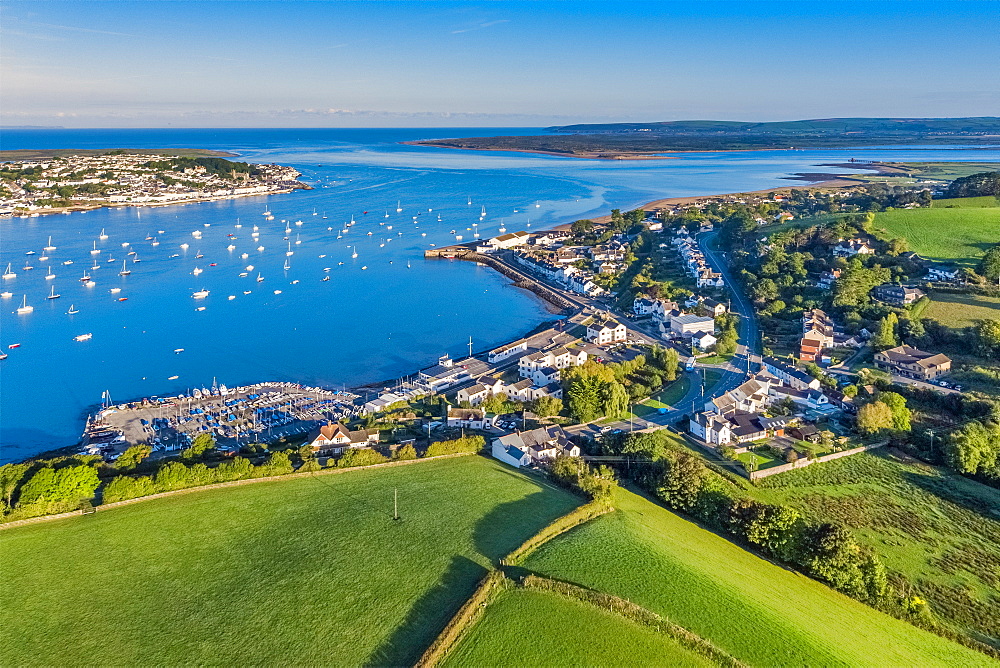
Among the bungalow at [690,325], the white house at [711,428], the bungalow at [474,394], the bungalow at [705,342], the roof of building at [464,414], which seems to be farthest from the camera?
the bungalow at [690,325]

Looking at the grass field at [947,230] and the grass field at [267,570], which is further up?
the grass field at [947,230]

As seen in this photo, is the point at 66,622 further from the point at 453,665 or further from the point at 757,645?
the point at 757,645

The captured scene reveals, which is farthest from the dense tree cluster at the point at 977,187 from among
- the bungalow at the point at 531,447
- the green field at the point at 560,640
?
the green field at the point at 560,640

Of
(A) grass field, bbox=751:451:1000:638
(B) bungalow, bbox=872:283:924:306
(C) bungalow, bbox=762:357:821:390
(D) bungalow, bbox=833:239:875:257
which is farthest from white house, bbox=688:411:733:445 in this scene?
(D) bungalow, bbox=833:239:875:257

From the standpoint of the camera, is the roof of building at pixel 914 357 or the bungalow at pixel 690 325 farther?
the bungalow at pixel 690 325

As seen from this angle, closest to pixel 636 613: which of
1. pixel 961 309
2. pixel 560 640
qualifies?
pixel 560 640

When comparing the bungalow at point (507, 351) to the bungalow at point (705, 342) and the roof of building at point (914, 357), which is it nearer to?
the bungalow at point (705, 342)

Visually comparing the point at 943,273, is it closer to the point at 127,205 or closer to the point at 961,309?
the point at 961,309
